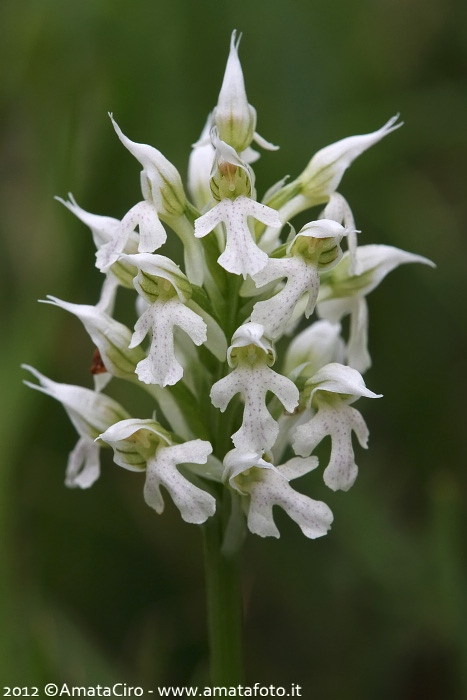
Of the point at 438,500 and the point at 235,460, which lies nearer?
the point at 235,460

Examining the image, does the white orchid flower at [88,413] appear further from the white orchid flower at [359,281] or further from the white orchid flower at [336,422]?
the white orchid flower at [359,281]

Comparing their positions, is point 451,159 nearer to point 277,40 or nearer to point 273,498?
point 277,40

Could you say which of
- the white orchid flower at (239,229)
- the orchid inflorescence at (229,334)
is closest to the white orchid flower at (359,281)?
the orchid inflorescence at (229,334)

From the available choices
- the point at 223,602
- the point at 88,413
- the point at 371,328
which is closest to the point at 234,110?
the point at 88,413


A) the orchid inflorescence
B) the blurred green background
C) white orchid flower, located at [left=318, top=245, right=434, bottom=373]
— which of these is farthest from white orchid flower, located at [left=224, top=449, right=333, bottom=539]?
the blurred green background

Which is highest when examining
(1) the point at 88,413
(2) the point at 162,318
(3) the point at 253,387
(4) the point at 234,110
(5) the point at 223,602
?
(4) the point at 234,110

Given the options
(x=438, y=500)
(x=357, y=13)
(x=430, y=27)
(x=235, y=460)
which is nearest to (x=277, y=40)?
(x=357, y=13)

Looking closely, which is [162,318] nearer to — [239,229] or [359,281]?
[239,229]
